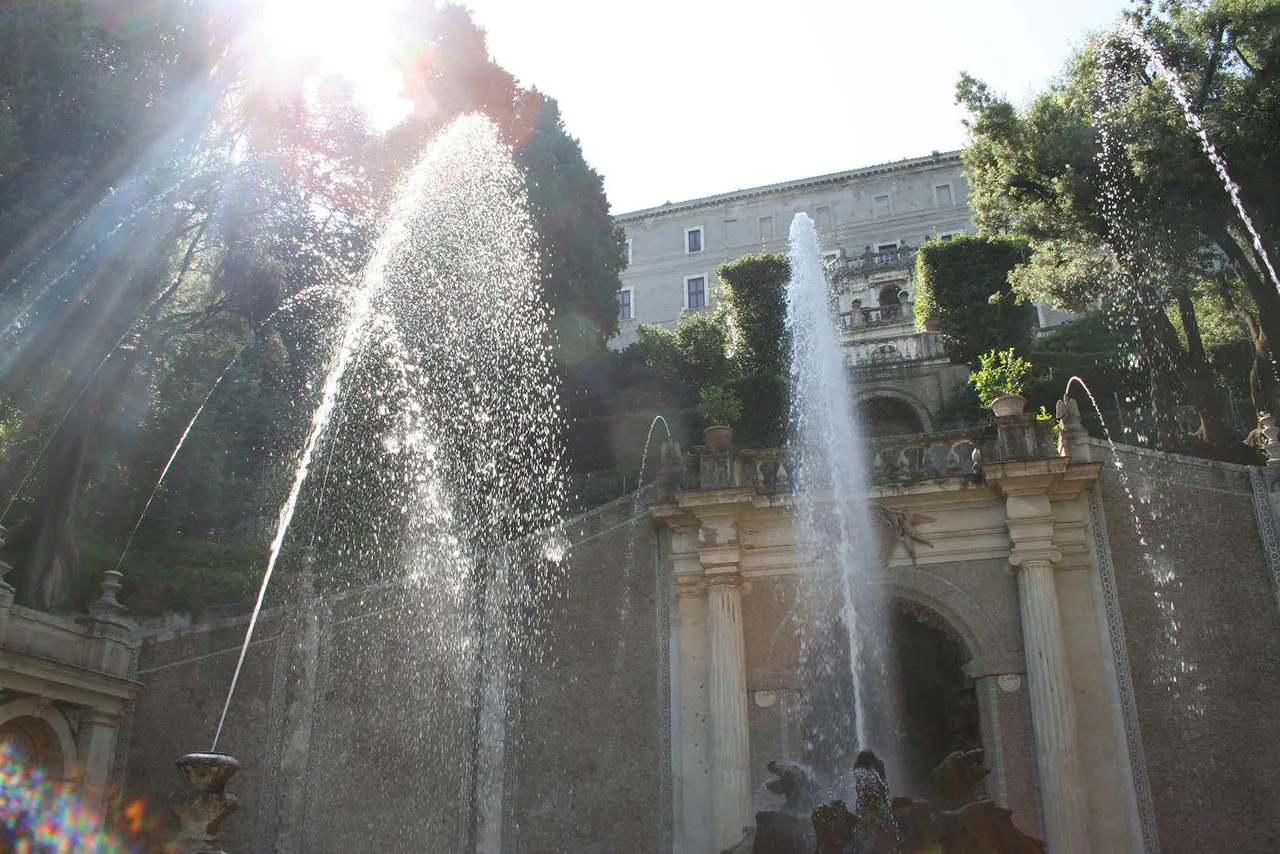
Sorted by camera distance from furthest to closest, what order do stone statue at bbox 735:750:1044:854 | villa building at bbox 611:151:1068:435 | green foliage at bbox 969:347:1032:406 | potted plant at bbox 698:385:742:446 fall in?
villa building at bbox 611:151:1068:435, potted plant at bbox 698:385:742:446, green foliage at bbox 969:347:1032:406, stone statue at bbox 735:750:1044:854

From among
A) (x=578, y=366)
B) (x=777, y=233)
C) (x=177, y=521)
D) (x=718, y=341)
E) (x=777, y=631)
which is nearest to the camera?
(x=777, y=631)

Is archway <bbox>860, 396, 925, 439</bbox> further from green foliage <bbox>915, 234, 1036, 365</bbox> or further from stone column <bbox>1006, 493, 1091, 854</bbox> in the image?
stone column <bbox>1006, 493, 1091, 854</bbox>

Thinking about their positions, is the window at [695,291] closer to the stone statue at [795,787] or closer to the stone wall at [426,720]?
the stone wall at [426,720]

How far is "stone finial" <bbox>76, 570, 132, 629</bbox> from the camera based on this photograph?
12.4m

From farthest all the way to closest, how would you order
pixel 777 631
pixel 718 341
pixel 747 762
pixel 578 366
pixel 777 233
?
1. pixel 777 233
2. pixel 718 341
3. pixel 578 366
4. pixel 777 631
5. pixel 747 762

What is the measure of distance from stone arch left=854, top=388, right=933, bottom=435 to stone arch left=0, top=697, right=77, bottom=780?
58.5ft

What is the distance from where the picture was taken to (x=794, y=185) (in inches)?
1660

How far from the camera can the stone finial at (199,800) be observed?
27.7 ft

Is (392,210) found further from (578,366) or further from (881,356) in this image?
(881,356)

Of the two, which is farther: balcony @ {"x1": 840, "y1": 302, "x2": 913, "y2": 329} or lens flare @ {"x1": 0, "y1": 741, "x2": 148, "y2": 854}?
balcony @ {"x1": 840, "y1": 302, "x2": 913, "y2": 329}

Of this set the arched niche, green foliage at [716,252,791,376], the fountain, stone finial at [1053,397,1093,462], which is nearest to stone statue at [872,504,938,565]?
the fountain

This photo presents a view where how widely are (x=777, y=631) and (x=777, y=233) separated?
101 feet

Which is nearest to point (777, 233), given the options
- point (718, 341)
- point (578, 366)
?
point (718, 341)

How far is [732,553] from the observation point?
42.8ft
